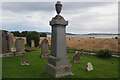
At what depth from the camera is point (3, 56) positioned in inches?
727

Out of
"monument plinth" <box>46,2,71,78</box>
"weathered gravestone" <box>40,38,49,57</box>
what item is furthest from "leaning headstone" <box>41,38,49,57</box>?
"monument plinth" <box>46,2,71,78</box>

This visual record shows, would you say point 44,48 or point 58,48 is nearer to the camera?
point 58,48

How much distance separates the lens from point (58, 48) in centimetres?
1132

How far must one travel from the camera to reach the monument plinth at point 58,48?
439 inches

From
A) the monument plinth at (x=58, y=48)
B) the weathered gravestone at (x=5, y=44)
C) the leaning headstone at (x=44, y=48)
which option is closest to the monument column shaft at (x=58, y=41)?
the monument plinth at (x=58, y=48)

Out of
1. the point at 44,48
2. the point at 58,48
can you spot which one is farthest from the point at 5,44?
the point at 58,48

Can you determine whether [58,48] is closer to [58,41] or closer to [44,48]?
[58,41]

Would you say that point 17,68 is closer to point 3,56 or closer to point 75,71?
point 75,71

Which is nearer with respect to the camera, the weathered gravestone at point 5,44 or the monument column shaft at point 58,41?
the monument column shaft at point 58,41

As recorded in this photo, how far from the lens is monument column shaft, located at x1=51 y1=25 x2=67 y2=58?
11.3m

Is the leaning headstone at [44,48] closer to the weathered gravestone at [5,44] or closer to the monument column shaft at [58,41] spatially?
the weathered gravestone at [5,44]

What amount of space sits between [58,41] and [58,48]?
421 mm

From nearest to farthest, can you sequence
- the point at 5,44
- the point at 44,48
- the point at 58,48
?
the point at 58,48, the point at 44,48, the point at 5,44

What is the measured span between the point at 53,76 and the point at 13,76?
7.88ft
